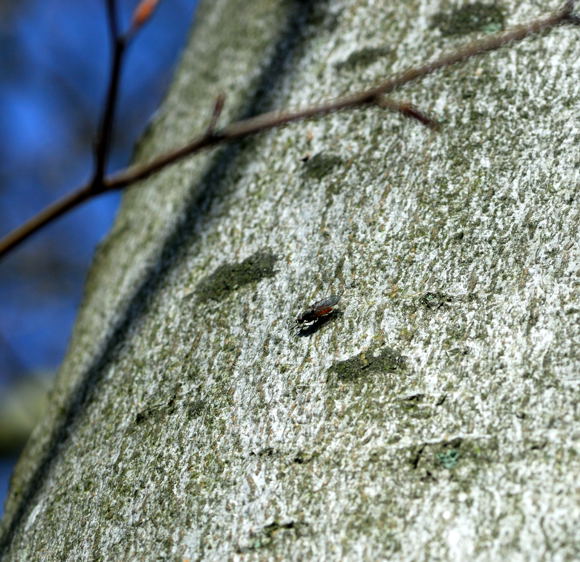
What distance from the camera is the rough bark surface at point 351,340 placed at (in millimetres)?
596

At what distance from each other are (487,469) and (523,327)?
156mm

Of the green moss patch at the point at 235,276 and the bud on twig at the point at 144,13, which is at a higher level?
the bud on twig at the point at 144,13

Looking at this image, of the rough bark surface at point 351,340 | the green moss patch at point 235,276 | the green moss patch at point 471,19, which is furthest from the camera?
the green moss patch at point 471,19

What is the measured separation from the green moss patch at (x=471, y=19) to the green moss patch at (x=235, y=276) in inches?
17.9

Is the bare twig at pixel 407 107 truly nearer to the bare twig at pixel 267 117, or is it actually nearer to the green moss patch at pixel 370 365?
the bare twig at pixel 267 117

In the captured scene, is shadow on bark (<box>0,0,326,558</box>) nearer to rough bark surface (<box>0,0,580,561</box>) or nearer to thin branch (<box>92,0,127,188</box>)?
rough bark surface (<box>0,0,580,561</box>)

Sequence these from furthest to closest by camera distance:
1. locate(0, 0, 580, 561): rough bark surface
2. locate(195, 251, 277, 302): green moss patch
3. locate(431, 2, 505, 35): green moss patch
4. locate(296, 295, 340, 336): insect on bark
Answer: locate(431, 2, 505, 35): green moss patch, locate(195, 251, 277, 302): green moss patch, locate(296, 295, 340, 336): insect on bark, locate(0, 0, 580, 561): rough bark surface

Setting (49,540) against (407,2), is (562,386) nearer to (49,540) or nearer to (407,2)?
(49,540)

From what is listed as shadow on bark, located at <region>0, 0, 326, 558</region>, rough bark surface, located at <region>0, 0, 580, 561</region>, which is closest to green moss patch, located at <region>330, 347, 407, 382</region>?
rough bark surface, located at <region>0, 0, 580, 561</region>

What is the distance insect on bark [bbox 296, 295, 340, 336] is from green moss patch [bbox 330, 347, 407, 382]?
0.07 metres

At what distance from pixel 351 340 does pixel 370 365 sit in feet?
0.16

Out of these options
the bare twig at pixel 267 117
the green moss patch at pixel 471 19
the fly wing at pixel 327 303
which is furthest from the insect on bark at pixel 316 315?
the green moss patch at pixel 471 19

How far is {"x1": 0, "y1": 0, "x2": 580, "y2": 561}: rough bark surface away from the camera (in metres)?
0.60

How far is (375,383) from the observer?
0.68 m
